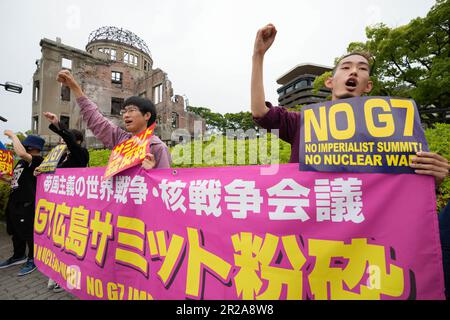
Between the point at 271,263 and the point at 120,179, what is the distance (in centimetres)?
152

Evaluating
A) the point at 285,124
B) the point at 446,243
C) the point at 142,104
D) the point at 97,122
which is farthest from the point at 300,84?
the point at 446,243

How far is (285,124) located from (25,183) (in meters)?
3.86

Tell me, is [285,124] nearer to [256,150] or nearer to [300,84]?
[256,150]

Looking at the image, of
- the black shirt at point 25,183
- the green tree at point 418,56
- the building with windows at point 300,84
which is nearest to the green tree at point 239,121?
the building with windows at point 300,84

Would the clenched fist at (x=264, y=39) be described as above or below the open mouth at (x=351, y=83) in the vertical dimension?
above

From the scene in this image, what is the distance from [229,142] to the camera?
3.98 metres

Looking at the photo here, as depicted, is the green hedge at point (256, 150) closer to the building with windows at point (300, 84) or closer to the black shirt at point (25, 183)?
the black shirt at point (25, 183)

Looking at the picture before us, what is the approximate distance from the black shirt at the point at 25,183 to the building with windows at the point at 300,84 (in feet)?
152

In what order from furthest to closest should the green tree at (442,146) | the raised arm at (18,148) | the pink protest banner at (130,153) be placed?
the raised arm at (18,148) → the green tree at (442,146) → the pink protest banner at (130,153)

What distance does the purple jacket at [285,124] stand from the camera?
1.60 meters

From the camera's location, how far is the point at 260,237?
1.43 metres

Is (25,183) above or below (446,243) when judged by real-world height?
above

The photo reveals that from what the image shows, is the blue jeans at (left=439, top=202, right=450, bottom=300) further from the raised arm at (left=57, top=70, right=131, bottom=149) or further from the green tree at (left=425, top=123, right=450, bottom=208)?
the raised arm at (left=57, top=70, right=131, bottom=149)
